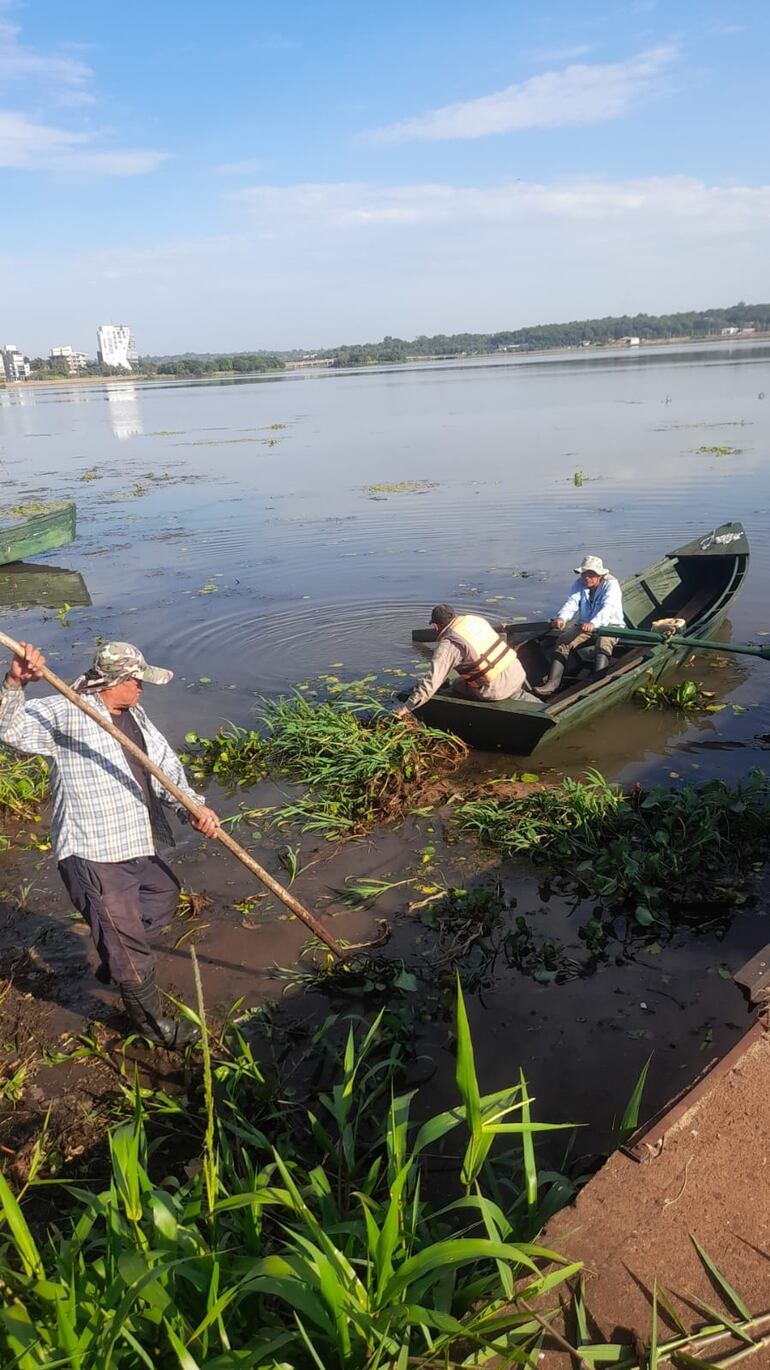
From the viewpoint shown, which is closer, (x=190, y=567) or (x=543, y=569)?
(x=543, y=569)

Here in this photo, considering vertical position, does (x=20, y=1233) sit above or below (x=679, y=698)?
above

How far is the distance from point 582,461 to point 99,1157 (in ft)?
75.6

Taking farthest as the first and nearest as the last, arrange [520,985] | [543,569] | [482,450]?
[482,450]
[543,569]
[520,985]

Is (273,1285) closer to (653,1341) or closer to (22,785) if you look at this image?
(653,1341)

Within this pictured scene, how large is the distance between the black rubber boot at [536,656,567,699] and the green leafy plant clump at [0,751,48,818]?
15.6 feet

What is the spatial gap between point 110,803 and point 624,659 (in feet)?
19.4

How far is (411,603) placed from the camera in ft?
40.0

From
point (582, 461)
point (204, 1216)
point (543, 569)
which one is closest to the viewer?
point (204, 1216)

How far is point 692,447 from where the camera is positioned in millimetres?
24422

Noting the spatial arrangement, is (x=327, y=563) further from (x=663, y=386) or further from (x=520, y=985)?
(x=663, y=386)

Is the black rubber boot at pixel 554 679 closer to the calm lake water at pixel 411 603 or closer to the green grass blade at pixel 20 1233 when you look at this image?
the calm lake water at pixel 411 603

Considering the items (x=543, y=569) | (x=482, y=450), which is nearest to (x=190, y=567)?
(x=543, y=569)

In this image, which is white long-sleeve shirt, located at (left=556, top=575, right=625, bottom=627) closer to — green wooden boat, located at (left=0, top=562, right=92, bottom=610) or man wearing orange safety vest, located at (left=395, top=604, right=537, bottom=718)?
man wearing orange safety vest, located at (left=395, top=604, right=537, bottom=718)

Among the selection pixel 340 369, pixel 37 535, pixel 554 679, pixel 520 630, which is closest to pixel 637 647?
pixel 554 679
